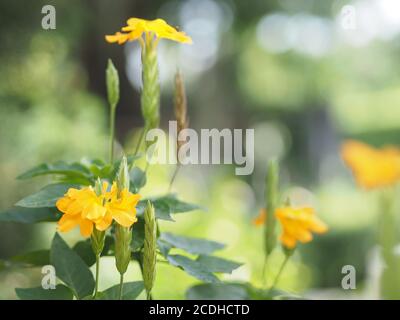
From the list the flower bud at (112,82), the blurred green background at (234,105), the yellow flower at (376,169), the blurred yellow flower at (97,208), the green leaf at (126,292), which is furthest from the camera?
the blurred green background at (234,105)

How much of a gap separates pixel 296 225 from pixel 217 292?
16 cm

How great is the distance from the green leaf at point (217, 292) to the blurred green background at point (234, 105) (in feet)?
1.10

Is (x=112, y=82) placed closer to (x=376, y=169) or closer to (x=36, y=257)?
(x=36, y=257)

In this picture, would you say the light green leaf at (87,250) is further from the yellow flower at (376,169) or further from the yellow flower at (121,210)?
the yellow flower at (376,169)

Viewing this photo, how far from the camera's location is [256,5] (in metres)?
5.37

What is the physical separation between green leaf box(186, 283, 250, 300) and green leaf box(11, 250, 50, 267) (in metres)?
0.22

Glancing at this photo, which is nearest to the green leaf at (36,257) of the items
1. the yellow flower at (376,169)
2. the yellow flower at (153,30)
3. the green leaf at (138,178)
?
the green leaf at (138,178)

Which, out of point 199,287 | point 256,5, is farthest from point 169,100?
point 199,287

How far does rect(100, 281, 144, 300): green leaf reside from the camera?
31.6 inches

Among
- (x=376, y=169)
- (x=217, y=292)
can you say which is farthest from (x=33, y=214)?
(x=376, y=169)

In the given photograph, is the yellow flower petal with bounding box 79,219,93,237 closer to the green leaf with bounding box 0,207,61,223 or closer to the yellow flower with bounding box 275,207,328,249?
the green leaf with bounding box 0,207,61,223

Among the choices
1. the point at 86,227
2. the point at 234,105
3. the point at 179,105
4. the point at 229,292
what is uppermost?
the point at 234,105

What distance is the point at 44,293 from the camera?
0.78 meters

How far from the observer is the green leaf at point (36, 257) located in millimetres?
896
